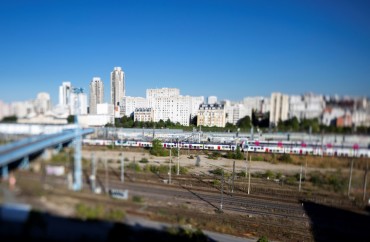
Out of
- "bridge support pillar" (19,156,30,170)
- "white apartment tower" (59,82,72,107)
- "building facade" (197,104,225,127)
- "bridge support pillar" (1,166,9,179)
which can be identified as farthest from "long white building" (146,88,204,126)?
"bridge support pillar" (1,166,9,179)

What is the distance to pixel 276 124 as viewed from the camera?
14.1ft

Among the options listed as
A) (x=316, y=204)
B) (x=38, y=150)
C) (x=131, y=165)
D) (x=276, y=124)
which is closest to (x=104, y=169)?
(x=131, y=165)

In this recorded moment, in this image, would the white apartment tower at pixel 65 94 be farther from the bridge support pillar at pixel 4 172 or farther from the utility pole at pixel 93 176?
the bridge support pillar at pixel 4 172

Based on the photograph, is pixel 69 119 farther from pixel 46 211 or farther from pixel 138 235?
pixel 138 235

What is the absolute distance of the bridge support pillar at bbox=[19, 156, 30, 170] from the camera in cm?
245

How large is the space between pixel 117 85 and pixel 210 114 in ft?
8.59

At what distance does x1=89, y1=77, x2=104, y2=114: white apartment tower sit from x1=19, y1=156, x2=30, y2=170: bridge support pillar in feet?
4.01

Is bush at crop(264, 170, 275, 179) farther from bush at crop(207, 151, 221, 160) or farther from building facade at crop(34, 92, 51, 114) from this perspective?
building facade at crop(34, 92, 51, 114)

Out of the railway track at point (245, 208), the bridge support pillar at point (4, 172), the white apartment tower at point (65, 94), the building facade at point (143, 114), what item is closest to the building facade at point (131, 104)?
the building facade at point (143, 114)

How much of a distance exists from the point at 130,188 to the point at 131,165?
1.49 feet

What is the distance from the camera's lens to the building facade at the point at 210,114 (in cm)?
636

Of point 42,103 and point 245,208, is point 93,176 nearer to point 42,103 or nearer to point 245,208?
point 42,103

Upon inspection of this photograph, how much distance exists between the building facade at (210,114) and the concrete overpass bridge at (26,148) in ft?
13.5

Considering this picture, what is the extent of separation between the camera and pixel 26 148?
243cm
